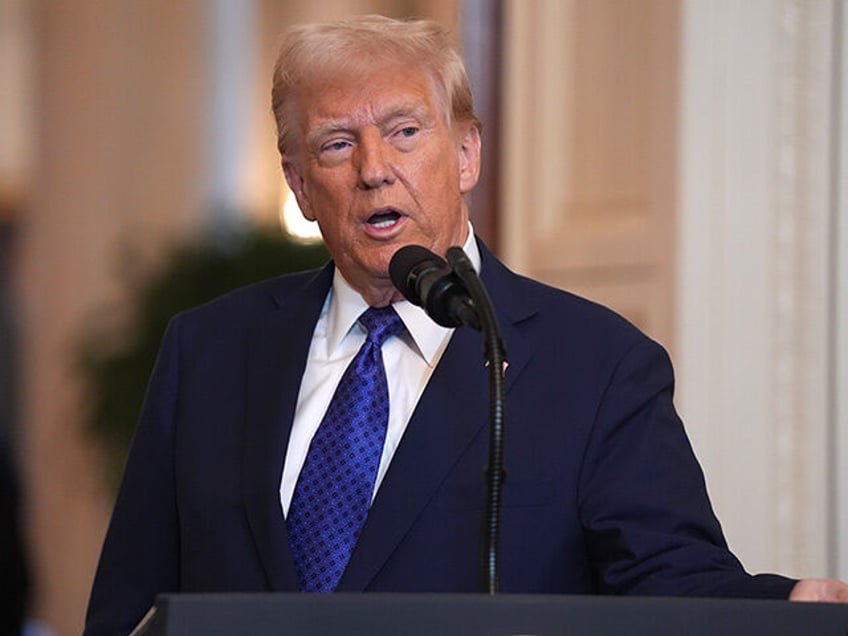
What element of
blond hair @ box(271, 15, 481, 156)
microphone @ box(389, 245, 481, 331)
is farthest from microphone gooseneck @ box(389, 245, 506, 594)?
blond hair @ box(271, 15, 481, 156)

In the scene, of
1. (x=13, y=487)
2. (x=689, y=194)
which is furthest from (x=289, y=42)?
(x=13, y=487)

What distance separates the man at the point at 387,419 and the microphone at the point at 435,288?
1.38 ft

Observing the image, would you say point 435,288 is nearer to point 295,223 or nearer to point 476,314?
point 476,314

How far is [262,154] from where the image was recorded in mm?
8195

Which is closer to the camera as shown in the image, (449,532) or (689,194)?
(449,532)

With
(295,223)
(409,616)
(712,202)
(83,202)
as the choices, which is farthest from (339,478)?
(83,202)

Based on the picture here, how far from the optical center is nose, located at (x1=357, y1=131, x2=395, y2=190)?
215 centimetres

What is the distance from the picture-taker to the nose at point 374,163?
2.15 m

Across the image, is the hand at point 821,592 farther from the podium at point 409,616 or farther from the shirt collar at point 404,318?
the shirt collar at point 404,318

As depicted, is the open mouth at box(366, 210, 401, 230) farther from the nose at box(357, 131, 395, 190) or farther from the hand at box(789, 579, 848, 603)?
the hand at box(789, 579, 848, 603)

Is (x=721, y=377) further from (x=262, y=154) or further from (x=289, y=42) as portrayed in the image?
(x=262, y=154)

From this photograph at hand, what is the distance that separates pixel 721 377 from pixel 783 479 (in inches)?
9.2

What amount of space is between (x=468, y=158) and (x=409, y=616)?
113 centimetres

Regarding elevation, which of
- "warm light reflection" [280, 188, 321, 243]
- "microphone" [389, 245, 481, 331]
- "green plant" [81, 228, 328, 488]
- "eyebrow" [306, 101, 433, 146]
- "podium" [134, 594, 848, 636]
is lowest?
"green plant" [81, 228, 328, 488]
